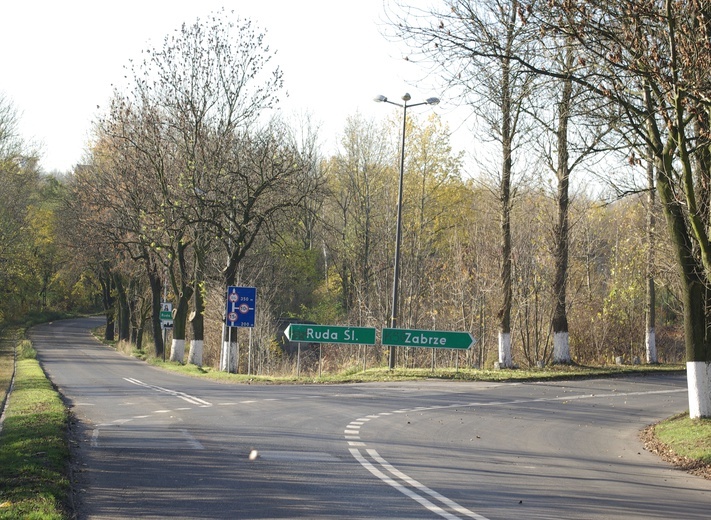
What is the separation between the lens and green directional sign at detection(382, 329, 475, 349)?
27250 mm

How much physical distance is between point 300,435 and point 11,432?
4711 mm

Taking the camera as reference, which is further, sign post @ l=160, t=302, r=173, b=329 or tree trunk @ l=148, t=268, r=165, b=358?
tree trunk @ l=148, t=268, r=165, b=358

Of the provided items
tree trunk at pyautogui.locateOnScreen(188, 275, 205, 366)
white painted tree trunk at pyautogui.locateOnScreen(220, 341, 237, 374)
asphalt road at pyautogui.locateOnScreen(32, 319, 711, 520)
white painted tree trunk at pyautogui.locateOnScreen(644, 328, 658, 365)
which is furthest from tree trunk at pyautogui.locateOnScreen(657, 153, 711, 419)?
tree trunk at pyautogui.locateOnScreen(188, 275, 205, 366)

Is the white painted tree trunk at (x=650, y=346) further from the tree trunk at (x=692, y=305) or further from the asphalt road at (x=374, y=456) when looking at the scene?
the tree trunk at (x=692, y=305)

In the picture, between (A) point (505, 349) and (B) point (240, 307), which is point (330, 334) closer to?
(B) point (240, 307)

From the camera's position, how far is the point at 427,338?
27484 millimetres

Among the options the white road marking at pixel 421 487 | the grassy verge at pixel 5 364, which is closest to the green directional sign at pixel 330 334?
the grassy verge at pixel 5 364

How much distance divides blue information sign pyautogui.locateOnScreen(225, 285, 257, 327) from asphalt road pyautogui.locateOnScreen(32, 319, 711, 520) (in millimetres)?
8012

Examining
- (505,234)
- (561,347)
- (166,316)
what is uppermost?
(505,234)

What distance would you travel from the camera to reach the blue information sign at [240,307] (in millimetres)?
30688

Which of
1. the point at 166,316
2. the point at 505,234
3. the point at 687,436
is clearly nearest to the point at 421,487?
the point at 687,436

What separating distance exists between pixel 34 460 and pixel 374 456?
4.59 m

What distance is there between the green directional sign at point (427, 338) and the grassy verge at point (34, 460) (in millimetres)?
12247

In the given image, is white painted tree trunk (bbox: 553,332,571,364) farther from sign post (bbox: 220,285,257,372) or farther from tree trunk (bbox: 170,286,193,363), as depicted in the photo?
tree trunk (bbox: 170,286,193,363)
